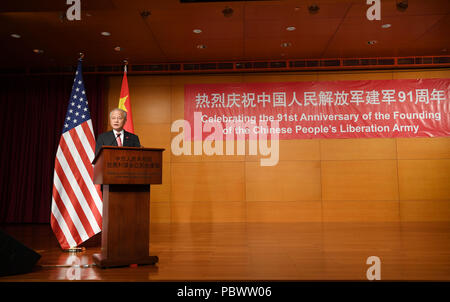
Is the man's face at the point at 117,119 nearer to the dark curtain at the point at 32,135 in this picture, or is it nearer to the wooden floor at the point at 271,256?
the wooden floor at the point at 271,256

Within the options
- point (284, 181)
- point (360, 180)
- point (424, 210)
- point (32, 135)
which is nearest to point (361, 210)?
point (360, 180)

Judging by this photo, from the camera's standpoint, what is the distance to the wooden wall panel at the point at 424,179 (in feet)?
20.4

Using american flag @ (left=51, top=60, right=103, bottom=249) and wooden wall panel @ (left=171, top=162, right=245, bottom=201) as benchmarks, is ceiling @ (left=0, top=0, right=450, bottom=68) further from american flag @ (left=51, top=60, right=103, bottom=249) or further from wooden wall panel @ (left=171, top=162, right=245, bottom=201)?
wooden wall panel @ (left=171, top=162, right=245, bottom=201)

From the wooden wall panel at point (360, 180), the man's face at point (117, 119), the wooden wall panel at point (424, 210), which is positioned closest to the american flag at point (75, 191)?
the man's face at point (117, 119)

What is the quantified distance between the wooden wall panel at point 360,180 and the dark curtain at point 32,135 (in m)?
4.71

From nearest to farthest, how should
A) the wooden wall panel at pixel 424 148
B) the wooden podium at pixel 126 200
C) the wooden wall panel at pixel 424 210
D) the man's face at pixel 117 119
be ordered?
the wooden podium at pixel 126 200, the man's face at pixel 117 119, the wooden wall panel at pixel 424 210, the wooden wall panel at pixel 424 148

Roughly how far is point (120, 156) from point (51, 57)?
4.77 metres

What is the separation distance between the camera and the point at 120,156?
252 cm

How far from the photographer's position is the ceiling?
4.58 metres

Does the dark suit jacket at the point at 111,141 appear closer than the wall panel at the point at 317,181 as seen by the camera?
Yes

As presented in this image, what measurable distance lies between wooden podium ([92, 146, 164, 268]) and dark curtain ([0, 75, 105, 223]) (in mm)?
4347

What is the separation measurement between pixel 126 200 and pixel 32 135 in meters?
5.07
